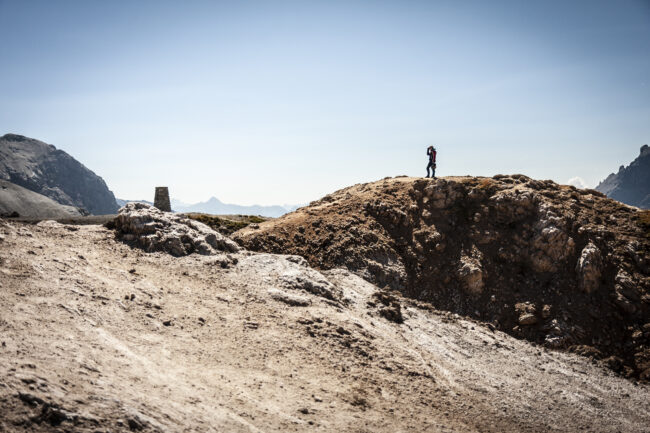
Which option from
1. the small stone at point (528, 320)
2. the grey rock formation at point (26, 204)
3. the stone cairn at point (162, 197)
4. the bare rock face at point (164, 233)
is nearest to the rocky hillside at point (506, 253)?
the small stone at point (528, 320)

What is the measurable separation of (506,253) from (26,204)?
12160 centimetres

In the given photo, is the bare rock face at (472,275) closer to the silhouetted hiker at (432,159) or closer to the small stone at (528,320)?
the small stone at (528,320)

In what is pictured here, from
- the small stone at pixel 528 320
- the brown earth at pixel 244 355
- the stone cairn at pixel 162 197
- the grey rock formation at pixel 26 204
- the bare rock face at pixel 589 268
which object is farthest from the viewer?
the grey rock formation at pixel 26 204

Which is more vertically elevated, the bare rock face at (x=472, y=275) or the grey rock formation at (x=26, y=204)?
the grey rock formation at (x=26, y=204)

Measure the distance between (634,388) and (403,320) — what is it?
1162cm

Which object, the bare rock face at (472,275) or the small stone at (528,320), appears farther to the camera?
the bare rock face at (472,275)

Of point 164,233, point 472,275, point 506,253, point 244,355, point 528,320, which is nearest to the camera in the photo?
point 244,355

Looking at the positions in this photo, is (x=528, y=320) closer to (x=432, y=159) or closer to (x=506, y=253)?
(x=506, y=253)

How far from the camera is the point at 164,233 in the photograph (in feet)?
68.5

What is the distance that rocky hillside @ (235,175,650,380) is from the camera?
2309 cm

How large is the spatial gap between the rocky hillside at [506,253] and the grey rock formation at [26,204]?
3651 inches

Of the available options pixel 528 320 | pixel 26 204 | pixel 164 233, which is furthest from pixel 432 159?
pixel 26 204

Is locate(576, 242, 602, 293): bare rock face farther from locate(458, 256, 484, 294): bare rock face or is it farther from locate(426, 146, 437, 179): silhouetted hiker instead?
locate(426, 146, 437, 179): silhouetted hiker

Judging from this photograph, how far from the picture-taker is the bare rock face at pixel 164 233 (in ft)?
66.7
